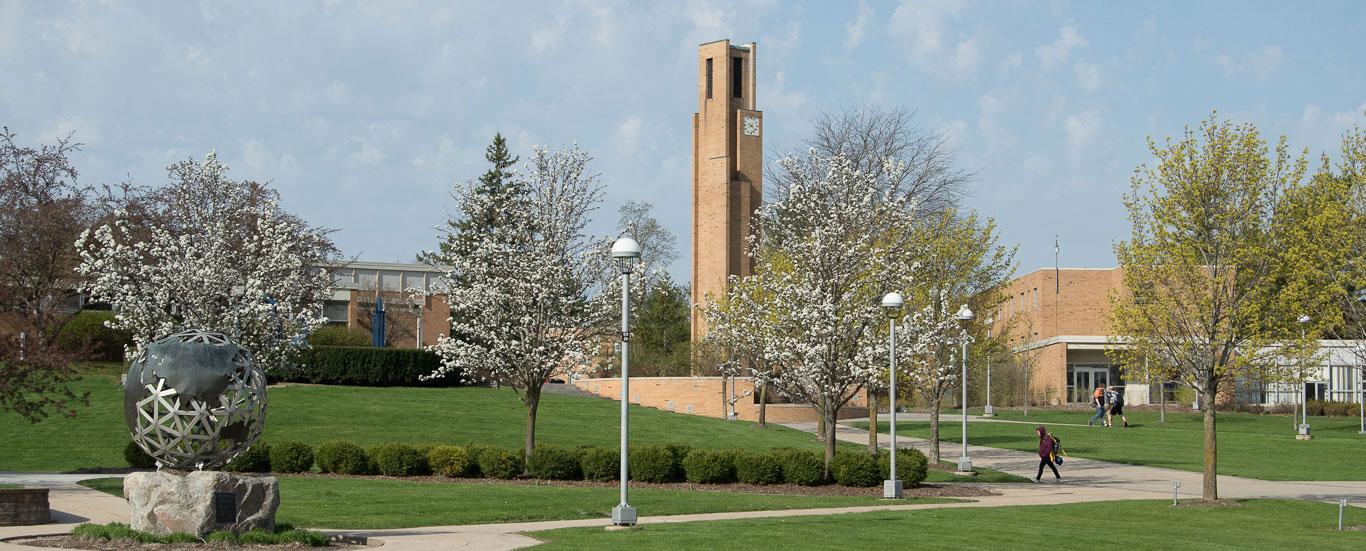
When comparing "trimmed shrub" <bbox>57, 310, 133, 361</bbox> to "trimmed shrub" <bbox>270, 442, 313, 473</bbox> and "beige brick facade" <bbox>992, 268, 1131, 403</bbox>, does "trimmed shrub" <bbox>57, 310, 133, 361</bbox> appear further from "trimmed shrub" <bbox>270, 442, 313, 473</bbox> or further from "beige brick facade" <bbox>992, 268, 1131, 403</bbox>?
"beige brick facade" <bbox>992, 268, 1131, 403</bbox>

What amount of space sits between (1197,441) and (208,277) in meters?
29.1

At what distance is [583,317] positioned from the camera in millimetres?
27516

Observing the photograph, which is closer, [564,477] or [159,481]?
[159,481]

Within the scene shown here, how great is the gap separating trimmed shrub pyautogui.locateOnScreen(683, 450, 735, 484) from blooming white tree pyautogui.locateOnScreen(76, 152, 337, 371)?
11.3 meters

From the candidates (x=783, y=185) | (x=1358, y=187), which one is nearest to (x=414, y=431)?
(x=1358, y=187)

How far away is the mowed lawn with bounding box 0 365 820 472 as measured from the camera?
28859 millimetres

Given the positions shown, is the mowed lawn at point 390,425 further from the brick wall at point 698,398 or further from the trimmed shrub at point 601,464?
the brick wall at point 698,398

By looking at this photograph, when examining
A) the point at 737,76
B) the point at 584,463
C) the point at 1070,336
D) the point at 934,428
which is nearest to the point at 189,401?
the point at 584,463

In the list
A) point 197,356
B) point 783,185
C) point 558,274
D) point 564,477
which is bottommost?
point 564,477

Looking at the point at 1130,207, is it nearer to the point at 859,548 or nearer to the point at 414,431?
the point at 859,548

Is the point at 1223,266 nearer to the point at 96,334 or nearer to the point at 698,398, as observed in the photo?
the point at 698,398

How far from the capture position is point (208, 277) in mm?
30047

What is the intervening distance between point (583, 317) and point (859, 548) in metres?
13.3

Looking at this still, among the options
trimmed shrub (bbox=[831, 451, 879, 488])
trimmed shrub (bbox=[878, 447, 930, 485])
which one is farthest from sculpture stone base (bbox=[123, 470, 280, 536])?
trimmed shrub (bbox=[878, 447, 930, 485])
